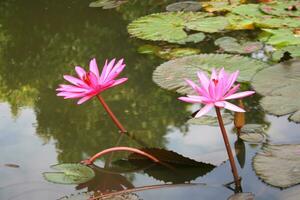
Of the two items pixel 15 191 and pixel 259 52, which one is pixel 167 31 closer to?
pixel 259 52

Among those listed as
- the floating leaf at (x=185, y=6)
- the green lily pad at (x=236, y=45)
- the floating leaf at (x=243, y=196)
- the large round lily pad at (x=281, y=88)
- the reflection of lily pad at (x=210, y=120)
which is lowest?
the floating leaf at (x=243, y=196)

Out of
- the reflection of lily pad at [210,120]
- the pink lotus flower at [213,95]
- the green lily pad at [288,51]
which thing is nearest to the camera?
the pink lotus flower at [213,95]

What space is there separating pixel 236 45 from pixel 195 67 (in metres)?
0.36

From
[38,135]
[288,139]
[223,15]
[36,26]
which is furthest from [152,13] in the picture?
[288,139]

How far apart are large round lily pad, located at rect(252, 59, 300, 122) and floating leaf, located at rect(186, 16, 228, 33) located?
655mm

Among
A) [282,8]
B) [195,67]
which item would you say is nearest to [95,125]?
[195,67]

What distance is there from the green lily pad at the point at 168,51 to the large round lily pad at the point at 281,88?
0.46m

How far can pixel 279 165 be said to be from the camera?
1.22 metres

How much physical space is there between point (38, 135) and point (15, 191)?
33 centimetres

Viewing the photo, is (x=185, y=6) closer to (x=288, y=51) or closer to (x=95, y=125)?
(x=288, y=51)

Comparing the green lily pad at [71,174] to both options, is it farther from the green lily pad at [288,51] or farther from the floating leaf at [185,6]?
the floating leaf at [185,6]

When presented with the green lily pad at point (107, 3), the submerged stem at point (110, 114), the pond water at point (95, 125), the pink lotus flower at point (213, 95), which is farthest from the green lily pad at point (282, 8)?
the pink lotus flower at point (213, 95)

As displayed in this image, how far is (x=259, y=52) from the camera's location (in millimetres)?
2127

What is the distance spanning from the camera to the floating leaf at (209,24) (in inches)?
95.6
